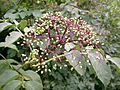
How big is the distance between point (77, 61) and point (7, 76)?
335mm

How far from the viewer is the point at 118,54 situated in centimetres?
211

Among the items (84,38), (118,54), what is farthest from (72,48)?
(118,54)

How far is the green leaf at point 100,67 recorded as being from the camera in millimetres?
951

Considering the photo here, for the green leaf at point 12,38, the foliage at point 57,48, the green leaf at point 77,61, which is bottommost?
the foliage at point 57,48

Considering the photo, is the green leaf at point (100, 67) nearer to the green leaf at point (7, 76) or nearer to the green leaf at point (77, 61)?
the green leaf at point (77, 61)

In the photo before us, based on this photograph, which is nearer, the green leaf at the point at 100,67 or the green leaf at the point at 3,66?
the green leaf at the point at 100,67

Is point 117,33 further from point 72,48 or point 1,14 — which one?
point 72,48

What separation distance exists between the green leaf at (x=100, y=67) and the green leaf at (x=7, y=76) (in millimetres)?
331

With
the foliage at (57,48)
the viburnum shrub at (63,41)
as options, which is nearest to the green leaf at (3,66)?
the foliage at (57,48)

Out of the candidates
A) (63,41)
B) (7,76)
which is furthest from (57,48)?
(7,76)

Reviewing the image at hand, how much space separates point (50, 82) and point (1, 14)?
0.71 m

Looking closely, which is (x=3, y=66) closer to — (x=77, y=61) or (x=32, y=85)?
(x=32, y=85)

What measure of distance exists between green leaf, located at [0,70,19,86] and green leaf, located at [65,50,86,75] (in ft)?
0.89

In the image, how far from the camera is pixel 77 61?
3.15 feet
